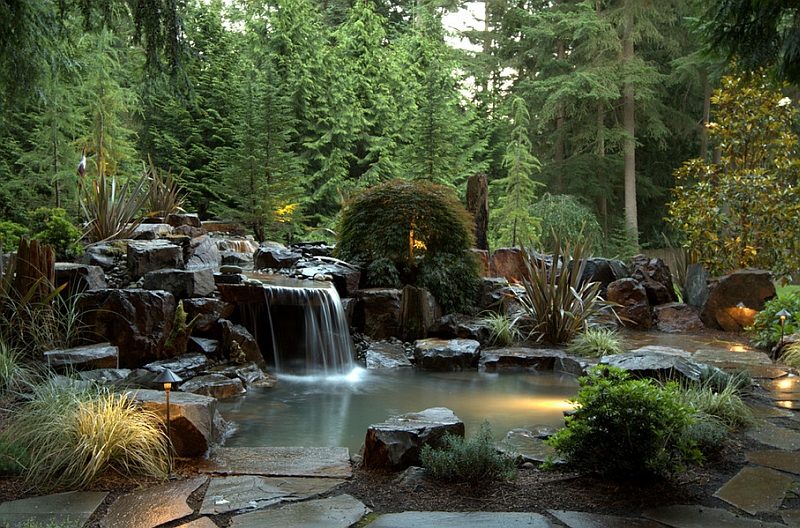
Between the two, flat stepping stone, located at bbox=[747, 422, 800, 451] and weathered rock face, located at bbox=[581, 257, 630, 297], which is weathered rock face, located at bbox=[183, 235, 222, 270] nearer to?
weathered rock face, located at bbox=[581, 257, 630, 297]

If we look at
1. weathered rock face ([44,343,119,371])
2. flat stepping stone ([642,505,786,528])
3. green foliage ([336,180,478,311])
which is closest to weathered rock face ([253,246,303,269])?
green foliage ([336,180,478,311])

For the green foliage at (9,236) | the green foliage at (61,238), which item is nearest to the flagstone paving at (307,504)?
the green foliage at (61,238)

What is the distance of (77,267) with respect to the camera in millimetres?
6453

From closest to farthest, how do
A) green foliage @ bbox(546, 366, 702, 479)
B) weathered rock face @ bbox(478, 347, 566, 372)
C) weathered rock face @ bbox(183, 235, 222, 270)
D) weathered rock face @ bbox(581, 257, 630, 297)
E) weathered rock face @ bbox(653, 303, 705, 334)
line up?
green foliage @ bbox(546, 366, 702, 479) < weathered rock face @ bbox(478, 347, 566, 372) < weathered rock face @ bbox(183, 235, 222, 270) < weathered rock face @ bbox(653, 303, 705, 334) < weathered rock face @ bbox(581, 257, 630, 297)

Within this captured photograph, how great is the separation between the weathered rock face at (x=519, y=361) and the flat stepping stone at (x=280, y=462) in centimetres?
366

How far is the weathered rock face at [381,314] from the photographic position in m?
8.24

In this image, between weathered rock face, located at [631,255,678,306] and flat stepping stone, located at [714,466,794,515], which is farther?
weathered rock face, located at [631,255,678,306]

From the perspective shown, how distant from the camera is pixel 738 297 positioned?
27.3 ft

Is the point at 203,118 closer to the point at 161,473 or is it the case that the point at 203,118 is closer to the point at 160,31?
the point at 160,31

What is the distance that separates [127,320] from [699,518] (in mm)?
5296

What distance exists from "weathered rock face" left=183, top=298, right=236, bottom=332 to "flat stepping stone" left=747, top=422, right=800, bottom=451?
17.0 ft

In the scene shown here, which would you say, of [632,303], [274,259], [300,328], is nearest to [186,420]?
[300,328]

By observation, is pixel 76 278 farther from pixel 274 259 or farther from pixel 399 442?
pixel 399 442

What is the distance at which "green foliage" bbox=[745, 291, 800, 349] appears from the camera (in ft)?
22.2
